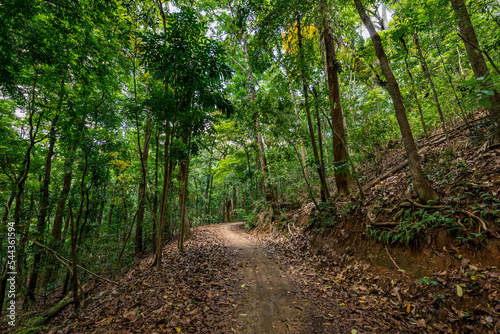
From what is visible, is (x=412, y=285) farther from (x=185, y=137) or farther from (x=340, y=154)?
(x=185, y=137)

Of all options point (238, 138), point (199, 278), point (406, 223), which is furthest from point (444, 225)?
point (238, 138)

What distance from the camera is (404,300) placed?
3.64 meters

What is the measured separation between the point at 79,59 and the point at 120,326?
659 centimetres

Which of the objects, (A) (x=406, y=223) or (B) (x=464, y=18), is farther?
(B) (x=464, y=18)

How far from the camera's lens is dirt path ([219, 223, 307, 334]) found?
342cm

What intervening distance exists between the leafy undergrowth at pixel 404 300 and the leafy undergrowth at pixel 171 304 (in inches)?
76.0

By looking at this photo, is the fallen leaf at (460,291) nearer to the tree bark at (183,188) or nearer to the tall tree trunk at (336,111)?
the tall tree trunk at (336,111)

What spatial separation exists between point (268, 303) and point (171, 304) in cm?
205

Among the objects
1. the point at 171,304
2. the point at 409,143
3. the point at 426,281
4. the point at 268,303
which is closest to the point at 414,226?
the point at 426,281

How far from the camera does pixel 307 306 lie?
3998 millimetres

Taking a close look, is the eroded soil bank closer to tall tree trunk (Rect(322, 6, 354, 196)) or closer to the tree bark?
the tree bark

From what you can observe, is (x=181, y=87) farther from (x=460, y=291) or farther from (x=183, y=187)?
(x=460, y=291)

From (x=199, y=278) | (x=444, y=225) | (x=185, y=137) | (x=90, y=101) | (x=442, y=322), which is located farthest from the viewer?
(x=185, y=137)

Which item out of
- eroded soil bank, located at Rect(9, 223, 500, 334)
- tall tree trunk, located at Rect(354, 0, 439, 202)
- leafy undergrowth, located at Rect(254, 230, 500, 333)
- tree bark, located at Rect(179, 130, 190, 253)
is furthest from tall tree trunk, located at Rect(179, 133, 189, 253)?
tall tree trunk, located at Rect(354, 0, 439, 202)
